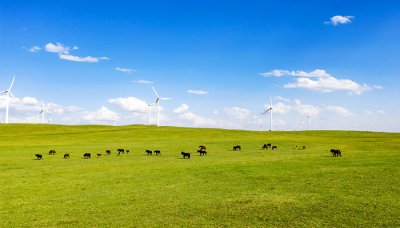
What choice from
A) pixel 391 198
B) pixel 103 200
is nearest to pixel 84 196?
pixel 103 200

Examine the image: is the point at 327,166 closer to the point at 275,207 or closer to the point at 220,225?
the point at 275,207

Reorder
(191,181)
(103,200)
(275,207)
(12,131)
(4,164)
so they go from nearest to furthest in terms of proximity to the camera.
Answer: (275,207) < (103,200) < (191,181) < (4,164) < (12,131)

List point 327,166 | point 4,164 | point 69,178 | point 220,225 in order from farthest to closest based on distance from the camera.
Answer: point 4,164
point 327,166
point 69,178
point 220,225

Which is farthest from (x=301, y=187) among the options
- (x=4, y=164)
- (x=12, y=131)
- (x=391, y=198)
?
(x=12, y=131)

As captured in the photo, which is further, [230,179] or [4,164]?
[4,164]

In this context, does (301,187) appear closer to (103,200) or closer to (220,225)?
(220,225)

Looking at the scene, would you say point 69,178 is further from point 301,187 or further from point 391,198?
point 391,198

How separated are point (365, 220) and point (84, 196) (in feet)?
51.7

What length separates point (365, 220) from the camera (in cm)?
1681

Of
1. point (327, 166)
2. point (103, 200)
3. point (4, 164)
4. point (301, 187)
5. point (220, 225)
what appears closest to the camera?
point (220, 225)

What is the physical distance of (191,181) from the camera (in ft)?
90.6

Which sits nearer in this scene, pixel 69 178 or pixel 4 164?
pixel 69 178

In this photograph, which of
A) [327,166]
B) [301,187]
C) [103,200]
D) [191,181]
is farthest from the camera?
[327,166]

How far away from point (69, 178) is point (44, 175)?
3.31 metres
